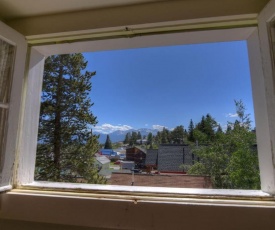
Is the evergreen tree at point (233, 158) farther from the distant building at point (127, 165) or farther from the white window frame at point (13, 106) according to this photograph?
the white window frame at point (13, 106)

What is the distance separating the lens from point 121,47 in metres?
1.10

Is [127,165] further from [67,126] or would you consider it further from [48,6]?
[48,6]

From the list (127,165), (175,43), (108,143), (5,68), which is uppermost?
(175,43)

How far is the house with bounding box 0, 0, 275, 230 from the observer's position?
2.57 feet

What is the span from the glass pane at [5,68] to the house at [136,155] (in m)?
0.63

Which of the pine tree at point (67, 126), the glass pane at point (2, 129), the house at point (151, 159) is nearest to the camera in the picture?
the glass pane at point (2, 129)

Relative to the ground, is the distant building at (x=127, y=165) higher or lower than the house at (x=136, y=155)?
lower

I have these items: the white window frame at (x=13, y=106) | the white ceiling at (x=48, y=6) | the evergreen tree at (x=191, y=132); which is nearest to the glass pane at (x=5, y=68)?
the white window frame at (x=13, y=106)

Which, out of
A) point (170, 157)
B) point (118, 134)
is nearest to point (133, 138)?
point (118, 134)

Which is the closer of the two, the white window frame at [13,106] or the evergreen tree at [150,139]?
the white window frame at [13,106]

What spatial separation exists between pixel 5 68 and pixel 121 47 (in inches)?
22.4

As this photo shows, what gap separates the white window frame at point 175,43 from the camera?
812 mm

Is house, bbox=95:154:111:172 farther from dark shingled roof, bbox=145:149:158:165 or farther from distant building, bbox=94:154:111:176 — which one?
dark shingled roof, bbox=145:149:158:165

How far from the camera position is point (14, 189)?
97 cm
